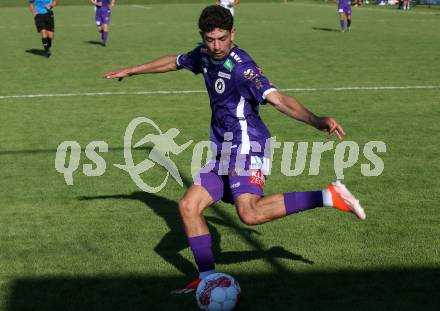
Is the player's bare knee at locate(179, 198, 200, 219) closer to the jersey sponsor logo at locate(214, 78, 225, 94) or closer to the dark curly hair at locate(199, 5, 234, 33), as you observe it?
the jersey sponsor logo at locate(214, 78, 225, 94)

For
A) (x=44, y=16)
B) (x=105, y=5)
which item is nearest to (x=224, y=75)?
(x=44, y=16)

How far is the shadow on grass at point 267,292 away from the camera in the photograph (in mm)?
5680

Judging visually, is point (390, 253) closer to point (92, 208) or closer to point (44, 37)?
point (92, 208)

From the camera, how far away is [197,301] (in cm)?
565

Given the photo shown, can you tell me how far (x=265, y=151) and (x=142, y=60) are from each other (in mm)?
16566

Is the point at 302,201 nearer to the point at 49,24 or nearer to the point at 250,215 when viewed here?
the point at 250,215

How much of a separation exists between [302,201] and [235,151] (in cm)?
69

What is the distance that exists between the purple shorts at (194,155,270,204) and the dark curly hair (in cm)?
103

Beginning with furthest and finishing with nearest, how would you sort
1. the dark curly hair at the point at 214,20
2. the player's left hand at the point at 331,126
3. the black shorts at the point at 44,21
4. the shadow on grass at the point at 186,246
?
1. the black shorts at the point at 44,21
2. the shadow on grass at the point at 186,246
3. the dark curly hair at the point at 214,20
4. the player's left hand at the point at 331,126

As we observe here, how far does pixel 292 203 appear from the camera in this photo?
588 centimetres

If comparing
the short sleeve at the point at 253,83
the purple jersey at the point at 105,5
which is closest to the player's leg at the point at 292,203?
the short sleeve at the point at 253,83

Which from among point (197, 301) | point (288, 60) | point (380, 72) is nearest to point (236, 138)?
point (197, 301)

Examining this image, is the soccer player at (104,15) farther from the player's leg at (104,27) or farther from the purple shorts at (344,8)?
the purple shorts at (344,8)

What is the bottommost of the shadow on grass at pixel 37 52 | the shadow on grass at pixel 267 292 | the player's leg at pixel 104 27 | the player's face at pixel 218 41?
the shadow on grass at pixel 37 52
